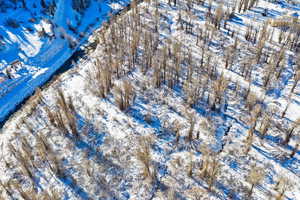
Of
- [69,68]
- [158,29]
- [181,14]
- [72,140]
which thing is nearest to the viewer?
[72,140]

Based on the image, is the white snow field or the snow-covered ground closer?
the white snow field

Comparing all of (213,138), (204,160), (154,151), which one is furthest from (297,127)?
(154,151)

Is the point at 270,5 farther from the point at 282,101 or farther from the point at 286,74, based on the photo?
the point at 282,101

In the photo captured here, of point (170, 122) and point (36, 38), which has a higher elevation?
point (36, 38)

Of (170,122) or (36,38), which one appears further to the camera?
(36,38)
